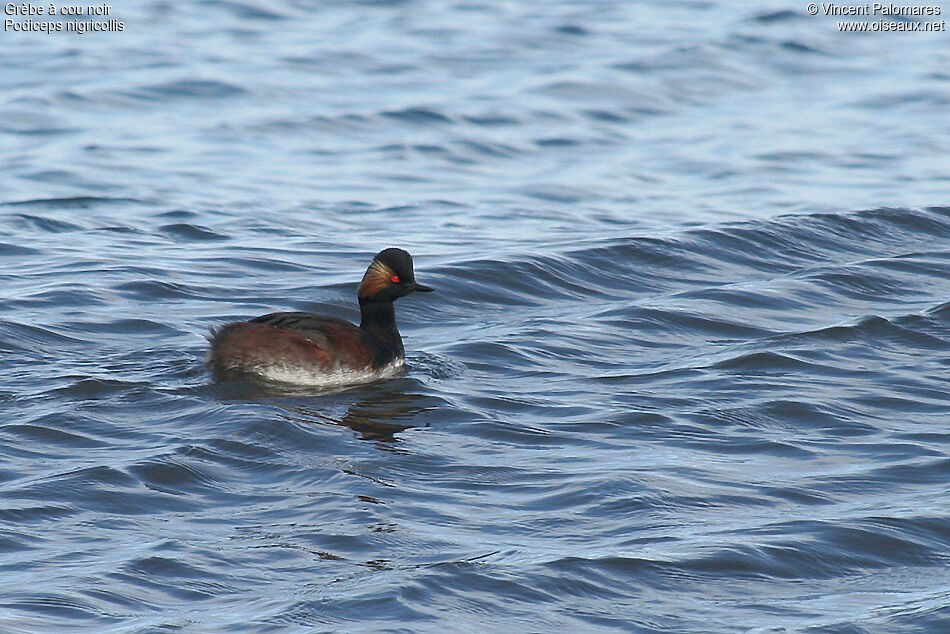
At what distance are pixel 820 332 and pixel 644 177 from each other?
7133 millimetres

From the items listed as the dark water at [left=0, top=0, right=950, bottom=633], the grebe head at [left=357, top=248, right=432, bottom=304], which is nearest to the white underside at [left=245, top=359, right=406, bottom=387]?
the dark water at [left=0, top=0, right=950, bottom=633]

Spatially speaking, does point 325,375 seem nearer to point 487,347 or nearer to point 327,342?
point 327,342

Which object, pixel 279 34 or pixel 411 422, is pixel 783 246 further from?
pixel 279 34

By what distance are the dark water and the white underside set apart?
11 cm

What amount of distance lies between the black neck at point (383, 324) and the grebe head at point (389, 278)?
0.05 meters

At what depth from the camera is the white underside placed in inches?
377

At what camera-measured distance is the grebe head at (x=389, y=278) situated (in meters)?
10.3

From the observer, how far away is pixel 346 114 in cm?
2059

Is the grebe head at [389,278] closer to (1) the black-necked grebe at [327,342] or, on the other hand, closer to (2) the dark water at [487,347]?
(1) the black-necked grebe at [327,342]

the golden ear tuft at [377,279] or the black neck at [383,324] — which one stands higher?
the golden ear tuft at [377,279]

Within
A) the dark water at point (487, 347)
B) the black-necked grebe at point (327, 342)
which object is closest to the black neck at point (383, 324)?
the black-necked grebe at point (327, 342)

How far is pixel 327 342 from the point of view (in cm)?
975

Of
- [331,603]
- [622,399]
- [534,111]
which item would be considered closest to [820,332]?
[622,399]

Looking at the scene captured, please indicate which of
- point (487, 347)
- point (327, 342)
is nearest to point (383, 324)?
point (327, 342)
